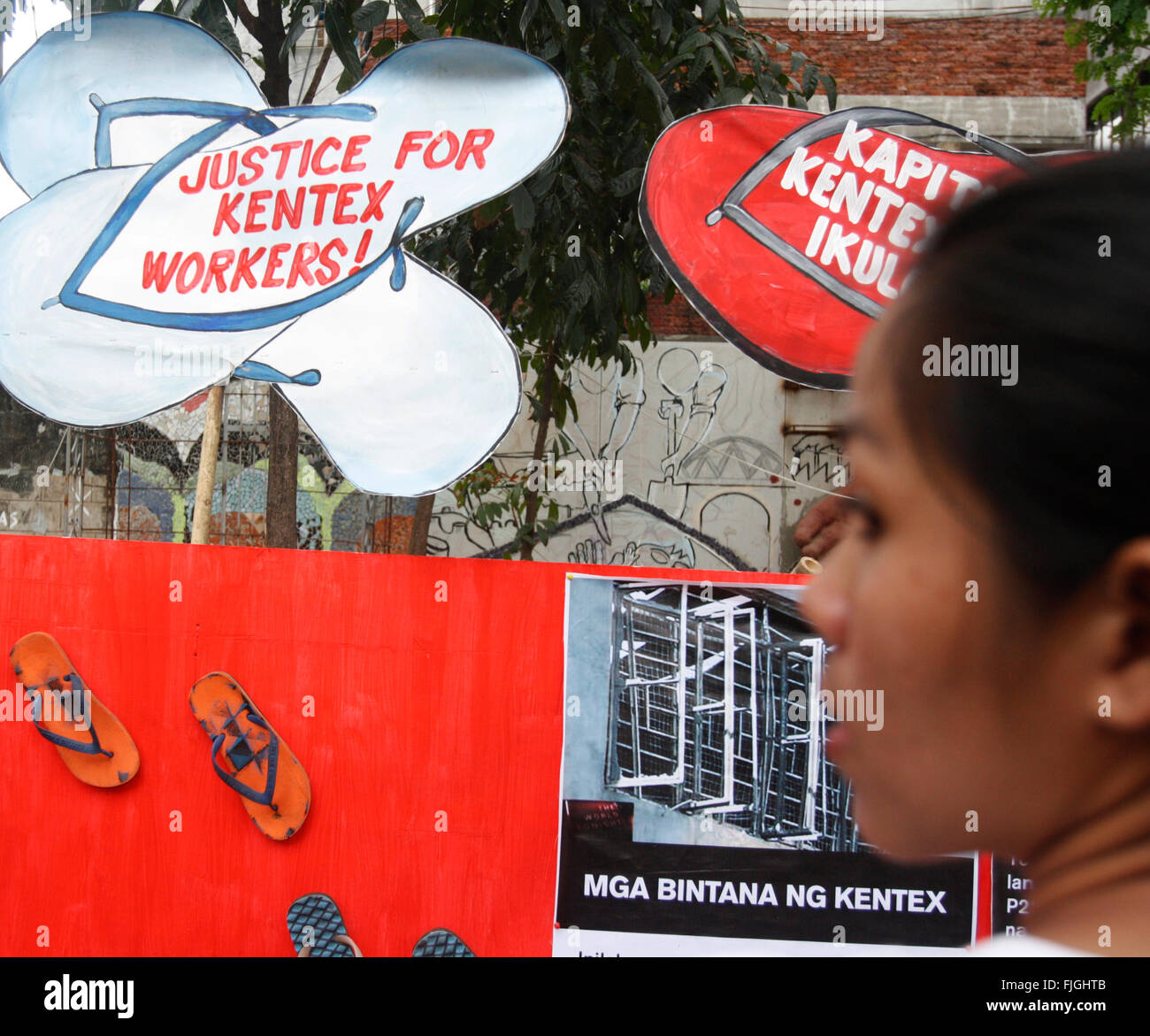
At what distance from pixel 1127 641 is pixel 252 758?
3.68 meters

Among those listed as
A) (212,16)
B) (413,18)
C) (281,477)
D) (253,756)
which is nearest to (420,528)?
(281,477)

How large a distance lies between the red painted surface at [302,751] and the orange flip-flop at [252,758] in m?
0.05

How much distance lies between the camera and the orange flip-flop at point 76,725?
12.6 ft

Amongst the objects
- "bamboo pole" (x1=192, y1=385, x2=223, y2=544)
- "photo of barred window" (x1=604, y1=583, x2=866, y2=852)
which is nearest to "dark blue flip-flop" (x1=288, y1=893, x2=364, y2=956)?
"photo of barred window" (x1=604, y1=583, x2=866, y2=852)

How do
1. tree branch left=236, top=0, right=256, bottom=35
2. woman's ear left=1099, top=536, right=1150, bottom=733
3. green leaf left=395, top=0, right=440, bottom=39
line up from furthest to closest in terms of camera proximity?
tree branch left=236, top=0, right=256, bottom=35
green leaf left=395, top=0, right=440, bottom=39
woman's ear left=1099, top=536, right=1150, bottom=733

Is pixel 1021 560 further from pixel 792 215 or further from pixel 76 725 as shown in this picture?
pixel 76 725

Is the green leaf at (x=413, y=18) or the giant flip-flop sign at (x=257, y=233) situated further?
the green leaf at (x=413, y=18)

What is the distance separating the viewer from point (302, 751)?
12.7 ft

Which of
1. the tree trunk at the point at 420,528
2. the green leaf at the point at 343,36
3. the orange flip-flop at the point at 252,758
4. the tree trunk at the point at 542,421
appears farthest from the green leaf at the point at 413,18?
the orange flip-flop at the point at 252,758

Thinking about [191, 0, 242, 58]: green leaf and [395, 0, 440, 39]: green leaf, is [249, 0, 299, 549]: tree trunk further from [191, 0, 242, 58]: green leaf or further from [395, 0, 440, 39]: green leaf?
[395, 0, 440, 39]: green leaf

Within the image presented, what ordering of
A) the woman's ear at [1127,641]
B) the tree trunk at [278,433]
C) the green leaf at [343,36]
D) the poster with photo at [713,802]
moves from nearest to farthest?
1. the woman's ear at [1127,641]
2. the poster with photo at [713,802]
3. the green leaf at [343,36]
4. the tree trunk at [278,433]

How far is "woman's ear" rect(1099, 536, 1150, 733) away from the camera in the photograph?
535 millimetres

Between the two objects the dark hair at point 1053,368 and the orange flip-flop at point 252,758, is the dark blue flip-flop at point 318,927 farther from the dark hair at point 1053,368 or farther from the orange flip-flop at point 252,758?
the dark hair at point 1053,368
